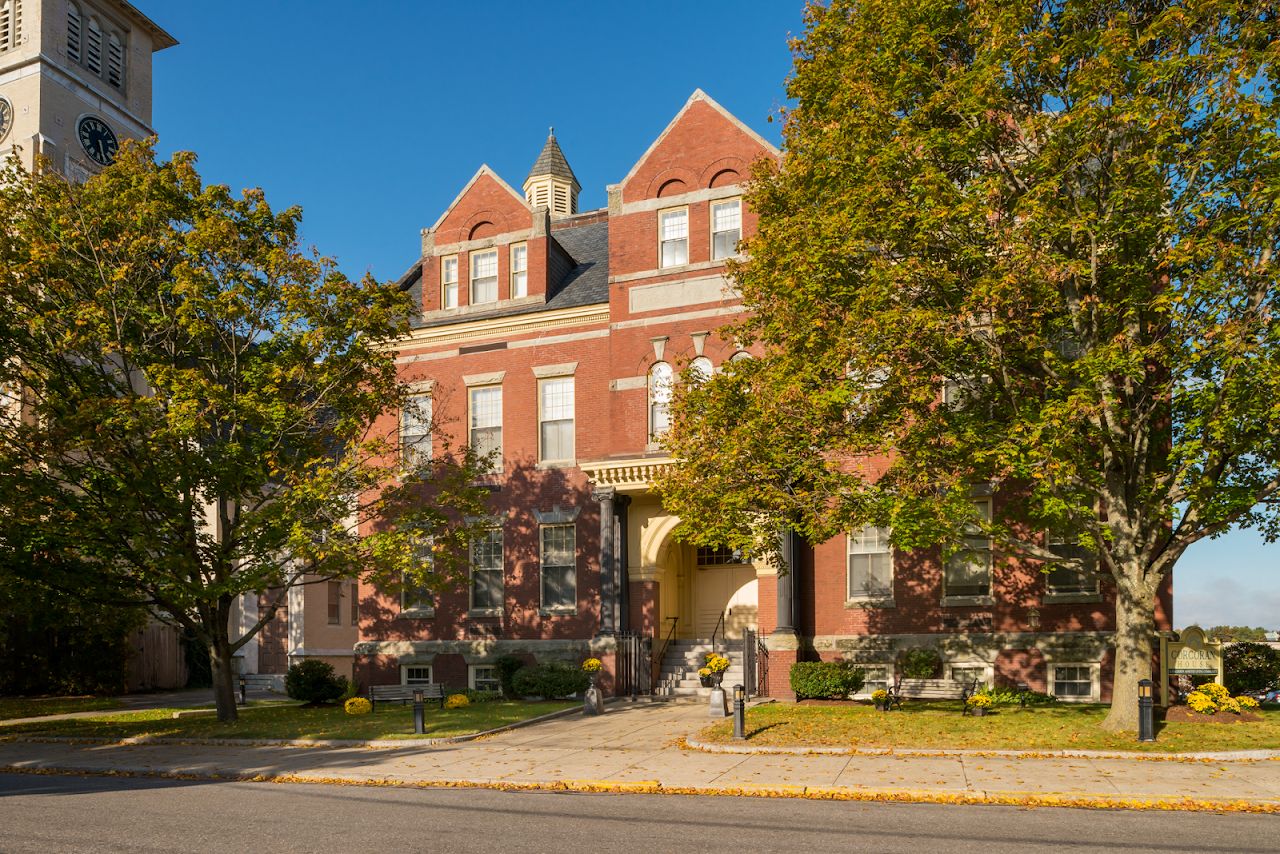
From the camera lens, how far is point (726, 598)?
29.8 metres

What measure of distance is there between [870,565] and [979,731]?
8.34 meters

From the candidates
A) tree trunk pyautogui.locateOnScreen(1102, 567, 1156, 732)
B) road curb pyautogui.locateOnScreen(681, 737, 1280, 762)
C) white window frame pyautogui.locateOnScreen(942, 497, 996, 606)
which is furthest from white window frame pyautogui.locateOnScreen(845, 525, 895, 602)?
road curb pyautogui.locateOnScreen(681, 737, 1280, 762)

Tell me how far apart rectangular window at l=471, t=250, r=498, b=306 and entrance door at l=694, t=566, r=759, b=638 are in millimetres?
10327

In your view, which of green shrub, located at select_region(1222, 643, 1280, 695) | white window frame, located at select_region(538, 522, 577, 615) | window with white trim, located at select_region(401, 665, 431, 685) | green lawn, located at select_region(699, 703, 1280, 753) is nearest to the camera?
green lawn, located at select_region(699, 703, 1280, 753)

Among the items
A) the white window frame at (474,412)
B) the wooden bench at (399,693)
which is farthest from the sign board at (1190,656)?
the white window frame at (474,412)

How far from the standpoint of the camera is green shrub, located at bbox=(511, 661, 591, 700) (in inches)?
1049

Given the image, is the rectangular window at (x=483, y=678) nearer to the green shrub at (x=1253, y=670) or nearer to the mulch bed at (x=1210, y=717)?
the mulch bed at (x=1210, y=717)

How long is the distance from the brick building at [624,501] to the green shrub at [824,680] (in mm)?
1483

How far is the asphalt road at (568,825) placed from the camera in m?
10.8

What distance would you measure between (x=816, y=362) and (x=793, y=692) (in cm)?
979

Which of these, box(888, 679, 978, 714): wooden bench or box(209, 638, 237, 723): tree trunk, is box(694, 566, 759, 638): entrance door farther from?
box(209, 638, 237, 723): tree trunk

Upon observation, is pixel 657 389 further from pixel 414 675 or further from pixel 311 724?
pixel 311 724

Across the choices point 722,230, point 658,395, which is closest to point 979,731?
point 658,395

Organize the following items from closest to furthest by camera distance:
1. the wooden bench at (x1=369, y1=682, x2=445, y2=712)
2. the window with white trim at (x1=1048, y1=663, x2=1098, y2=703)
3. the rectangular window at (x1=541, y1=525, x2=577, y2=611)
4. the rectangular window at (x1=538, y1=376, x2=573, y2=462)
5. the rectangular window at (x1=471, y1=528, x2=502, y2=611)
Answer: the window with white trim at (x1=1048, y1=663, x2=1098, y2=703), the wooden bench at (x1=369, y1=682, x2=445, y2=712), the rectangular window at (x1=541, y1=525, x2=577, y2=611), the rectangular window at (x1=538, y1=376, x2=573, y2=462), the rectangular window at (x1=471, y1=528, x2=502, y2=611)
